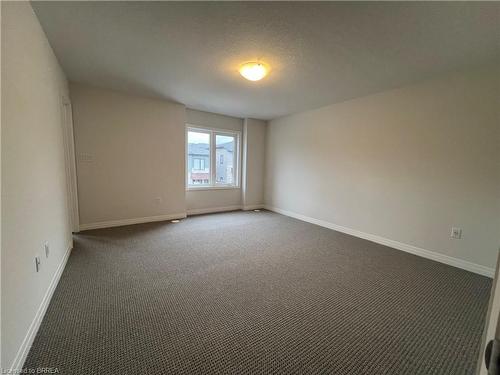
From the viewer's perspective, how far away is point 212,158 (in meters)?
5.25

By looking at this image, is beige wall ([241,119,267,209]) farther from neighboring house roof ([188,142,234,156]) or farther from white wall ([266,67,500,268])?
white wall ([266,67,500,268])

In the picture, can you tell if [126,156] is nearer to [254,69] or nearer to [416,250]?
[254,69]

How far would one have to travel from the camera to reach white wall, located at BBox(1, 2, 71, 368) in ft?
4.03

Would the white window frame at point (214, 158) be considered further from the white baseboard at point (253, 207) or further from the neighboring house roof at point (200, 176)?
the white baseboard at point (253, 207)

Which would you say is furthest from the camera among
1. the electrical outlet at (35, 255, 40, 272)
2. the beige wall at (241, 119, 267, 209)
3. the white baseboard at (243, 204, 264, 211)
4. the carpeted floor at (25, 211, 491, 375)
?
the white baseboard at (243, 204, 264, 211)

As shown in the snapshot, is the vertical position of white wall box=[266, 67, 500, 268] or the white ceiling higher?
the white ceiling

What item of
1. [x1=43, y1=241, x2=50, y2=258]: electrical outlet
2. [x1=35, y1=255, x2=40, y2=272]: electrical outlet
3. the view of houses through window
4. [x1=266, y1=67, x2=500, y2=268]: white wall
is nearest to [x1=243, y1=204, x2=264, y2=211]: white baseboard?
the view of houses through window

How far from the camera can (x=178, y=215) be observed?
4.62m

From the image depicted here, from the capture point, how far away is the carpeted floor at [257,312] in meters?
1.36

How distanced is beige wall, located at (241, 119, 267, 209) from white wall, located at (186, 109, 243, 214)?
216 millimetres

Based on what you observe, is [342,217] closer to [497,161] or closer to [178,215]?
[497,161]

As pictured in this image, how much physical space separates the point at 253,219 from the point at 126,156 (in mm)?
2703

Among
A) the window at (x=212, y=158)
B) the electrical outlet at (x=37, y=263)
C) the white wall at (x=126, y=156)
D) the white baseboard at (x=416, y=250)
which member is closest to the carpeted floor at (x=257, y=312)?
the white baseboard at (x=416, y=250)

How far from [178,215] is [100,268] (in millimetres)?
2198
